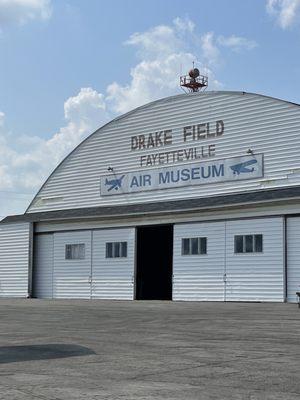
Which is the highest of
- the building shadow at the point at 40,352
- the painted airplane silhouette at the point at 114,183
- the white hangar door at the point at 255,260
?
the painted airplane silhouette at the point at 114,183

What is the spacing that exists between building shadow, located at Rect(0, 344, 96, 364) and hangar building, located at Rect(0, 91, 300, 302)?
16429mm

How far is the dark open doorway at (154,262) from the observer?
34.0 meters

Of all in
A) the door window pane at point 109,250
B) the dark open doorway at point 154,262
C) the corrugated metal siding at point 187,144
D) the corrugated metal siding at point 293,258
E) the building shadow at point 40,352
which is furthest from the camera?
the door window pane at point 109,250

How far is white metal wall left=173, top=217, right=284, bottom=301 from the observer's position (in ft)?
91.0

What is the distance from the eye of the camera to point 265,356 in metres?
10.8

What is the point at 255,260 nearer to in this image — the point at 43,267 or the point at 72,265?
the point at 72,265

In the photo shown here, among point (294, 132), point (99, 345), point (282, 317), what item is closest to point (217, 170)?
point (294, 132)

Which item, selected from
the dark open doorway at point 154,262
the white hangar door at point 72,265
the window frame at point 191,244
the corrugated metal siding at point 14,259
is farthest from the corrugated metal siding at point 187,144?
the window frame at point 191,244

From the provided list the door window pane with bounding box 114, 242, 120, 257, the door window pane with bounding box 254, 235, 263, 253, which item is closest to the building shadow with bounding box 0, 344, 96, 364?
the door window pane with bounding box 254, 235, 263, 253

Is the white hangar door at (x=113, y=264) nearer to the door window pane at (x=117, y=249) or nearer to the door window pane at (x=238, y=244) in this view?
the door window pane at (x=117, y=249)

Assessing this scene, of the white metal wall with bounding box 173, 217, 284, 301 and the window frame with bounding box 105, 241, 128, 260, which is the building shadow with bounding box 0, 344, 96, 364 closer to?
the white metal wall with bounding box 173, 217, 284, 301

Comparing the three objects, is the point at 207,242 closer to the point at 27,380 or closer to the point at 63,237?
the point at 63,237

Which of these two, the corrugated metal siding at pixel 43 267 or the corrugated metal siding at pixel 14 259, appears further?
the corrugated metal siding at pixel 14 259

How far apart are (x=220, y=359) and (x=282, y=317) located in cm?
927
